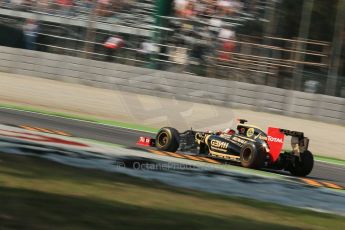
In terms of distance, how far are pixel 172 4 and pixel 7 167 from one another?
12585mm

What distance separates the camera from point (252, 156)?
9.45 metres

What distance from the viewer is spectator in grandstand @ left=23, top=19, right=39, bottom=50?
753 inches

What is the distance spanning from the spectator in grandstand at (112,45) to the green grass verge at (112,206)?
1098 centimetres

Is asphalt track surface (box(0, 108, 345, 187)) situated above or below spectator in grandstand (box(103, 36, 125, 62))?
below

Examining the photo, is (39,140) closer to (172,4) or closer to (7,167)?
(7,167)

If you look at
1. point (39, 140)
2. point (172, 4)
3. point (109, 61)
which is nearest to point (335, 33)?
point (172, 4)

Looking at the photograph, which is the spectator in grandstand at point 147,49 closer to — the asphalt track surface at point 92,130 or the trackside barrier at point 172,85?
the trackside barrier at point 172,85

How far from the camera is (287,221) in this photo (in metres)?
5.99

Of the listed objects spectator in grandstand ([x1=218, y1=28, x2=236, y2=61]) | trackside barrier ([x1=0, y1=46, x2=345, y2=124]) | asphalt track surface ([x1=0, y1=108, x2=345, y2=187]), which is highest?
spectator in grandstand ([x1=218, y1=28, x2=236, y2=61])

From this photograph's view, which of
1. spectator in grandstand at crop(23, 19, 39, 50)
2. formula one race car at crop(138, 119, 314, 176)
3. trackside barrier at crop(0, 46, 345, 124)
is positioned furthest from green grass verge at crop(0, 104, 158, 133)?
formula one race car at crop(138, 119, 314, 176)

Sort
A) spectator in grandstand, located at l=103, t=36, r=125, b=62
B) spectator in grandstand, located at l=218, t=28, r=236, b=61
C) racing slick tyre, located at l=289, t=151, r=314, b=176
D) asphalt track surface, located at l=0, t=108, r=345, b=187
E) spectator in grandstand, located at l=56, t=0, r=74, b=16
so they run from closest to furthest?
racing slick tyre, located at l=289, t=151, r=314, b=176, asphalt track surface, located at l=0, t=108, r=345, b=187, spectator in grandstand, located at l=218, t=28, r=236, b=61, spectator in grandstand, located at l=103, t=36, r=125, b=62, spectator in grandstand, located at l=56, t=0, r=74, b=16

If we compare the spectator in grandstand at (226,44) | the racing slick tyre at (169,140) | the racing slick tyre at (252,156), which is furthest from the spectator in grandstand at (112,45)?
the racing slick tyre at (252,156)

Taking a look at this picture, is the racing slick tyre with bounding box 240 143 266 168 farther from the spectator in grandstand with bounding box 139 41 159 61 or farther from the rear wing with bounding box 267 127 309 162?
the spectator in grandstand with bounding box 139 41 159 61

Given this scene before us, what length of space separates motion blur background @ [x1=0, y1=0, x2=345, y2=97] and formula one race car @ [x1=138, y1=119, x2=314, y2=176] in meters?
6.32
